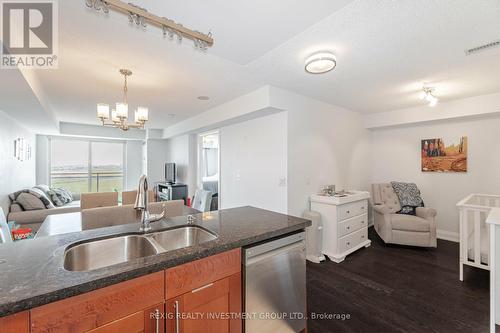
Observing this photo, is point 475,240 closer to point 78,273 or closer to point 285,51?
point 285,51

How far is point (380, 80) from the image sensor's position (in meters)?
2.77

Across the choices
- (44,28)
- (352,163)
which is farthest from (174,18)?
(352,163)

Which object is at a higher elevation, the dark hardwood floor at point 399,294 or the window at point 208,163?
the window at point 208,163

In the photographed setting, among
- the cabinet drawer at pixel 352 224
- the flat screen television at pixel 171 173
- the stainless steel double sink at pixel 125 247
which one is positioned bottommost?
the cabinet drawer at pixel 352 224

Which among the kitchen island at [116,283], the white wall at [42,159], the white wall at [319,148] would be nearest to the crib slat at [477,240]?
the white wall at [319,148]

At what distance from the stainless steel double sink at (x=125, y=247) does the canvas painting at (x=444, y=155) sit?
455 centimetres

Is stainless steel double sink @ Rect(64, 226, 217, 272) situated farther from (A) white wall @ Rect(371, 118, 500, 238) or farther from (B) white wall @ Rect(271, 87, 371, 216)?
(A) white wall @ Rect(371, 118, 500, 238)

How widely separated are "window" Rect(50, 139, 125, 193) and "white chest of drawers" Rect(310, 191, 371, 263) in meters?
5.98

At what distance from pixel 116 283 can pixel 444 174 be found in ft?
16.9

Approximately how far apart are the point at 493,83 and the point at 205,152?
5786 millimetres

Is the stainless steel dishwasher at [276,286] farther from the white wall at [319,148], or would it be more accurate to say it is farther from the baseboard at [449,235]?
the baseboard at [449,235]

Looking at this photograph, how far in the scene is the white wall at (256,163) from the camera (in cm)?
326

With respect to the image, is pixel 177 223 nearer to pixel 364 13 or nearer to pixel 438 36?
pixel 364 13

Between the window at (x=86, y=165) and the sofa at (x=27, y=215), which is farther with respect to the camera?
the window at (x=86, y=165)
